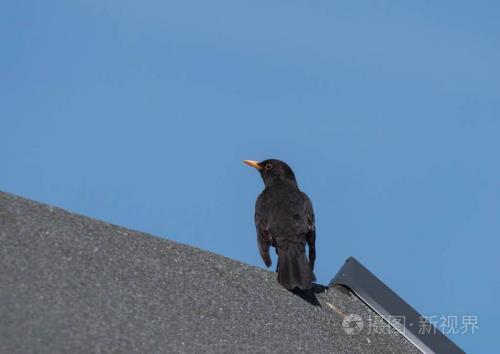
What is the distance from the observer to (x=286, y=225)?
8.95 m

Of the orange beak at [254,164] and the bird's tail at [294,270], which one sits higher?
the orange beak at [254,164]

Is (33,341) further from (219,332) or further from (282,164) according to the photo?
(282,164)

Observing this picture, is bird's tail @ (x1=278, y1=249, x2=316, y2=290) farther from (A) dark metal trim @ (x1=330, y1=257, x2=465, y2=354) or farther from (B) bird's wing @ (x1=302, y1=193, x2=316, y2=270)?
(B) bird's wing @ (x1=302, y1=193, x2=316, y2=270)

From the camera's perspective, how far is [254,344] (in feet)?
21.5

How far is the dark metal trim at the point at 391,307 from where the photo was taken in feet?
25.6

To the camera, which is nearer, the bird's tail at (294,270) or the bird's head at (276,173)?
the bird's tail at (294,270)

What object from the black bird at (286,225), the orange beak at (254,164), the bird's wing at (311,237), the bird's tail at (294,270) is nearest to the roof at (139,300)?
the bird's tail at (294,270)

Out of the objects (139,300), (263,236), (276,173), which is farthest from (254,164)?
(139,300)

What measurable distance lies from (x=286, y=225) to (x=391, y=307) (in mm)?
1320

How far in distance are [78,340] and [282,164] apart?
4.84 meters

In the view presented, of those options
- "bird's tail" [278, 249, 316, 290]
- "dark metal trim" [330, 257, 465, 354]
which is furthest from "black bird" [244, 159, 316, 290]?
"dark metal trim" [330, 257, 465, 354]

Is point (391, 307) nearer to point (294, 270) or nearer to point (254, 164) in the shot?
point (294, 270)

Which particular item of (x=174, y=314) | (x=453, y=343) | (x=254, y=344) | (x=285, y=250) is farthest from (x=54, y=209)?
(x=453, y=343)

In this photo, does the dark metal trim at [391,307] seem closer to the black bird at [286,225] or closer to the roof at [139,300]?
the roof at [139,300]
